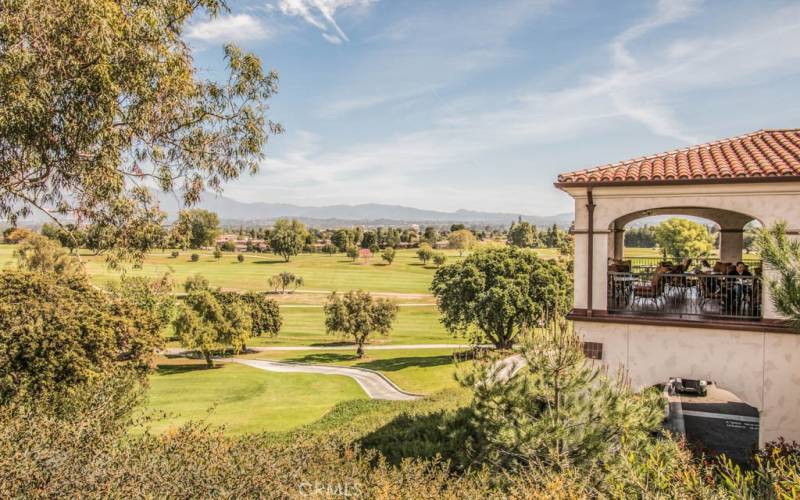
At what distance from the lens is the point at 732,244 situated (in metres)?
15.6

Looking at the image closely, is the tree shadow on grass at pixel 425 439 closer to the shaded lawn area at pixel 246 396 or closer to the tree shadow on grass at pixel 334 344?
the shaded lawn area at pixel 246 396

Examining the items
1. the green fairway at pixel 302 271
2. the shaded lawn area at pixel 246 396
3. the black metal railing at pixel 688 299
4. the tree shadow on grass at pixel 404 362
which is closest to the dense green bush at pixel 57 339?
the shaded lawn area at pixel 246 396

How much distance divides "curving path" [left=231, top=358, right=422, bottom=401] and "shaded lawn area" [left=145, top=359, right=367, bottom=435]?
787 millimetres

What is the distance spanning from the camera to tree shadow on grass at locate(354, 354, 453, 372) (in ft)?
113

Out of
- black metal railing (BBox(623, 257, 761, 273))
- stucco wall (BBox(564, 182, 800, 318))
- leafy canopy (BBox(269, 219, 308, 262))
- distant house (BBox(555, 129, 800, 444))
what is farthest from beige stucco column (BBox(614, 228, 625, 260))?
leafy canopy (BBox(269, 219, 308, 262))

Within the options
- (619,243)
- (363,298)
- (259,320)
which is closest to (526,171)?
(363,298)

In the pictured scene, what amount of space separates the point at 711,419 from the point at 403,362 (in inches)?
870

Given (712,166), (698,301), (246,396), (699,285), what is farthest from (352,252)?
(712,166)

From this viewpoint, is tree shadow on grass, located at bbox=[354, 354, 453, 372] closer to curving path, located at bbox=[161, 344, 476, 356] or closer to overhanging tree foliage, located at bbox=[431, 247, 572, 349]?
overhanging tree foliage, located at bbox=[431, 247, 572, 349]

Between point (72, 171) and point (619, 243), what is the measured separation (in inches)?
611

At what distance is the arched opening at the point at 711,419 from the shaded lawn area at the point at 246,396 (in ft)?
47.2

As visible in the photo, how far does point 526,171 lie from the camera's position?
46.4 meters

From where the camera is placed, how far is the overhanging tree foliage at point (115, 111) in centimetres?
898

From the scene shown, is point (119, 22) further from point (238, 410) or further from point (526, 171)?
point (526, 171)
